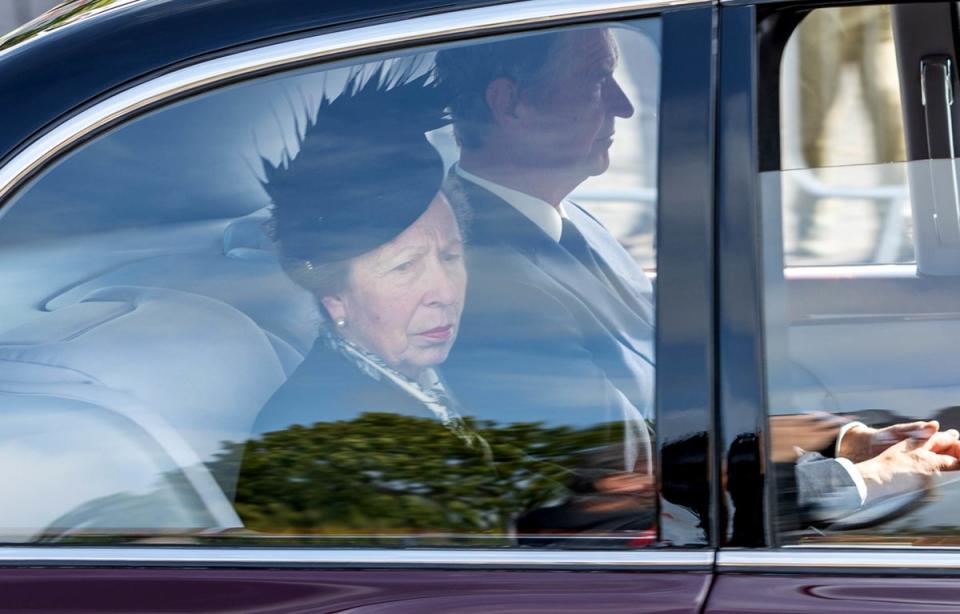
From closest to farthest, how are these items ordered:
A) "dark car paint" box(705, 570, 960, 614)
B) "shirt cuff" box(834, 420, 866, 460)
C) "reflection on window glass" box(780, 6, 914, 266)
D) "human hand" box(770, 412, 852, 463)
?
"dark car paint" box(705, 570, 960, 614), "human hand" box(770, 412, 852, 463), "shirt cuff" box(834, 420, 866, 460), "reflection on window glass" box(780, 6, 914, 266)

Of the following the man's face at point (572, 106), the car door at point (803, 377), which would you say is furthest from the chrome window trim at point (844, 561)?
the man's face at point (572, 106)

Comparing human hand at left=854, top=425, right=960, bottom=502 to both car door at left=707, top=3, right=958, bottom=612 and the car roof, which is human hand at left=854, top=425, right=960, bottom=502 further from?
the car roof

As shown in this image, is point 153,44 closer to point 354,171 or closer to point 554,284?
point 354,171

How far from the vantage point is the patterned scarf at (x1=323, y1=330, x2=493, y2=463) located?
4.77 feet

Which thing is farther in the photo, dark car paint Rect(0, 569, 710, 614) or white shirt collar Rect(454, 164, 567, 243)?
white shirt collar Rect(454, 164, 567, 243)

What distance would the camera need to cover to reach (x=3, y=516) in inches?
57.7

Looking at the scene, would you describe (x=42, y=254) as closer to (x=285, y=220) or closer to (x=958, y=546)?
(x=285, y=220)

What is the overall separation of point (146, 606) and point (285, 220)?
0.46 m

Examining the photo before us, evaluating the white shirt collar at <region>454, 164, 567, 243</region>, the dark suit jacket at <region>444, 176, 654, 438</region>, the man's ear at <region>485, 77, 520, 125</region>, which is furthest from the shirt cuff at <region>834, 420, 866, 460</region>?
the man's ear at <region>485, 77, 520, 125</region>

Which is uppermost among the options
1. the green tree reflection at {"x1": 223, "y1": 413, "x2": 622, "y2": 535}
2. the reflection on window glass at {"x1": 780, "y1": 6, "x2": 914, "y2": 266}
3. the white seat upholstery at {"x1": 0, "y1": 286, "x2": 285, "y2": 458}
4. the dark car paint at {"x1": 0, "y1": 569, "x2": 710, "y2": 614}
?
the reflection on window glass at {"x1": 780, "y1": 6, "x2": 914, "y2": 266}

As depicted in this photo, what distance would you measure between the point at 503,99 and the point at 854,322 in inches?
25.0

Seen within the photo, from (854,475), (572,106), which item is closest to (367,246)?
(572,106)

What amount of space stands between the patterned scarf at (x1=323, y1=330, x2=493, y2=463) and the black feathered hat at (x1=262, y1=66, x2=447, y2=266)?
11 centimetres

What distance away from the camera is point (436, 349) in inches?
58.9
